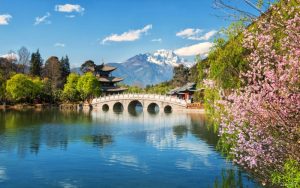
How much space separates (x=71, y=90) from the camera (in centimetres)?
7150

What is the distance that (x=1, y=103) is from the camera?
66.1 meters

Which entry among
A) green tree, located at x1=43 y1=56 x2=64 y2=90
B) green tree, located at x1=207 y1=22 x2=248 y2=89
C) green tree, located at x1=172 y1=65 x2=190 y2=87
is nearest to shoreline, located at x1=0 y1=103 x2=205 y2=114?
green tree, located at x1=43 y1=56 x2=64 y2=90

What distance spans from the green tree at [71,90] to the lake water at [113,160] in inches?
1594

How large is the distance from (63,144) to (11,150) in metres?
3.87

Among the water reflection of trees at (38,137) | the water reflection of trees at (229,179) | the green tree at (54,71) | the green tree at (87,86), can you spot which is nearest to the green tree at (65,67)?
the green tree at (54,71)

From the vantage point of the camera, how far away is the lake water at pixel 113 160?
15.5 metres

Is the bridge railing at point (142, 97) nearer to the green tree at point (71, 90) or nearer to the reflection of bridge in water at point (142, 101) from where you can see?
the reflection of bridge in water at point (142, 101)

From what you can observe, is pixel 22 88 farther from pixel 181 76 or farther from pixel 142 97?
pixel 181 76

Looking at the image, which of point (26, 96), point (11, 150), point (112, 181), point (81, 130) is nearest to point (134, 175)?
point (112, 181)

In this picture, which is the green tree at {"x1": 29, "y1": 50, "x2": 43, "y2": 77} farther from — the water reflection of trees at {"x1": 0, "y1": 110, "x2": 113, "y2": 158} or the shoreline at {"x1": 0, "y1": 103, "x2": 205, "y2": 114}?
the water reflection of trees at {"x1": 0, "y1": 110, "x2": 113, "y2": 158}

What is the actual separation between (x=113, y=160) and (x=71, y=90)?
174 ft

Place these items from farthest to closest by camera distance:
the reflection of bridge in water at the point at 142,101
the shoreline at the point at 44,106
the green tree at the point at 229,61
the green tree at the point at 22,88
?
the shoreline at the point at 44,106 < the green tree at the point at 22,88 < the reflection of bridge in water at the point at 142,101 < the green tree at the point at 229,61

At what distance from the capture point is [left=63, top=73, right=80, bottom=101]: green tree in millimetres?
71825

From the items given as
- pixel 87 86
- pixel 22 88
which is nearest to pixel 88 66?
pixel 87 86
